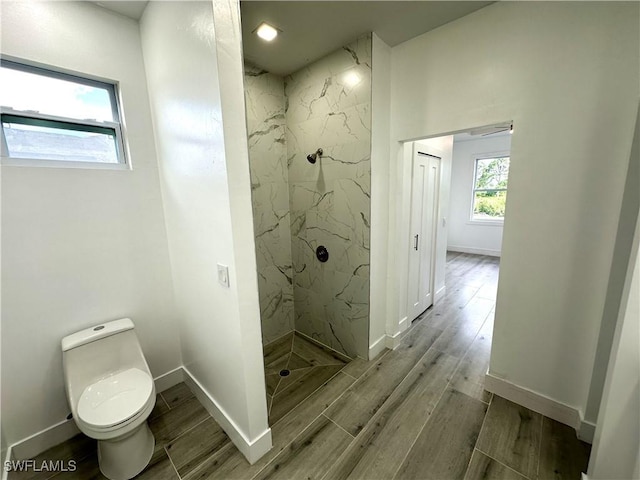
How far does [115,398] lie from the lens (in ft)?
4.99

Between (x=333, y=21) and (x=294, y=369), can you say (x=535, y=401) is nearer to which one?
(x=294, y=369)

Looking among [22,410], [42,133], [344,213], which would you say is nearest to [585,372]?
[344,213]

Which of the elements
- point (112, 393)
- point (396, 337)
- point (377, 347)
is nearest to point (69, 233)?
point (112, 393)

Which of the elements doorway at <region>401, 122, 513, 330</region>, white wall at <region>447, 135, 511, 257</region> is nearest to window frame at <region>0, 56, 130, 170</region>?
doorway at <region>401, 122, 513, 330</region>

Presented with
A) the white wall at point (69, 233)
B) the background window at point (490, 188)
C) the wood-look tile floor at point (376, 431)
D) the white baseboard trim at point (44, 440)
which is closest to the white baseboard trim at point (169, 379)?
the wood-look tile floor at point (376, 431)

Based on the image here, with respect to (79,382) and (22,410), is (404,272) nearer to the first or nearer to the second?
(79,382)

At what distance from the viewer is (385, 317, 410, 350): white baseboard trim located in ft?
8.52

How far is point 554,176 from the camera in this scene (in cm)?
158

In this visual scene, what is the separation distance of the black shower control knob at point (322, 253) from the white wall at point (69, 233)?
1.38 metres

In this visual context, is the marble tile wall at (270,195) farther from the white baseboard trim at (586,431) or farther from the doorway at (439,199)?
the white baseboard trim at (586,431)

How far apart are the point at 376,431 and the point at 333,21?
2890mm

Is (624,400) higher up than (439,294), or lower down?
higher up

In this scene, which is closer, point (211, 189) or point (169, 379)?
point (211, 189)

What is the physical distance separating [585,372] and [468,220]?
5.36m
